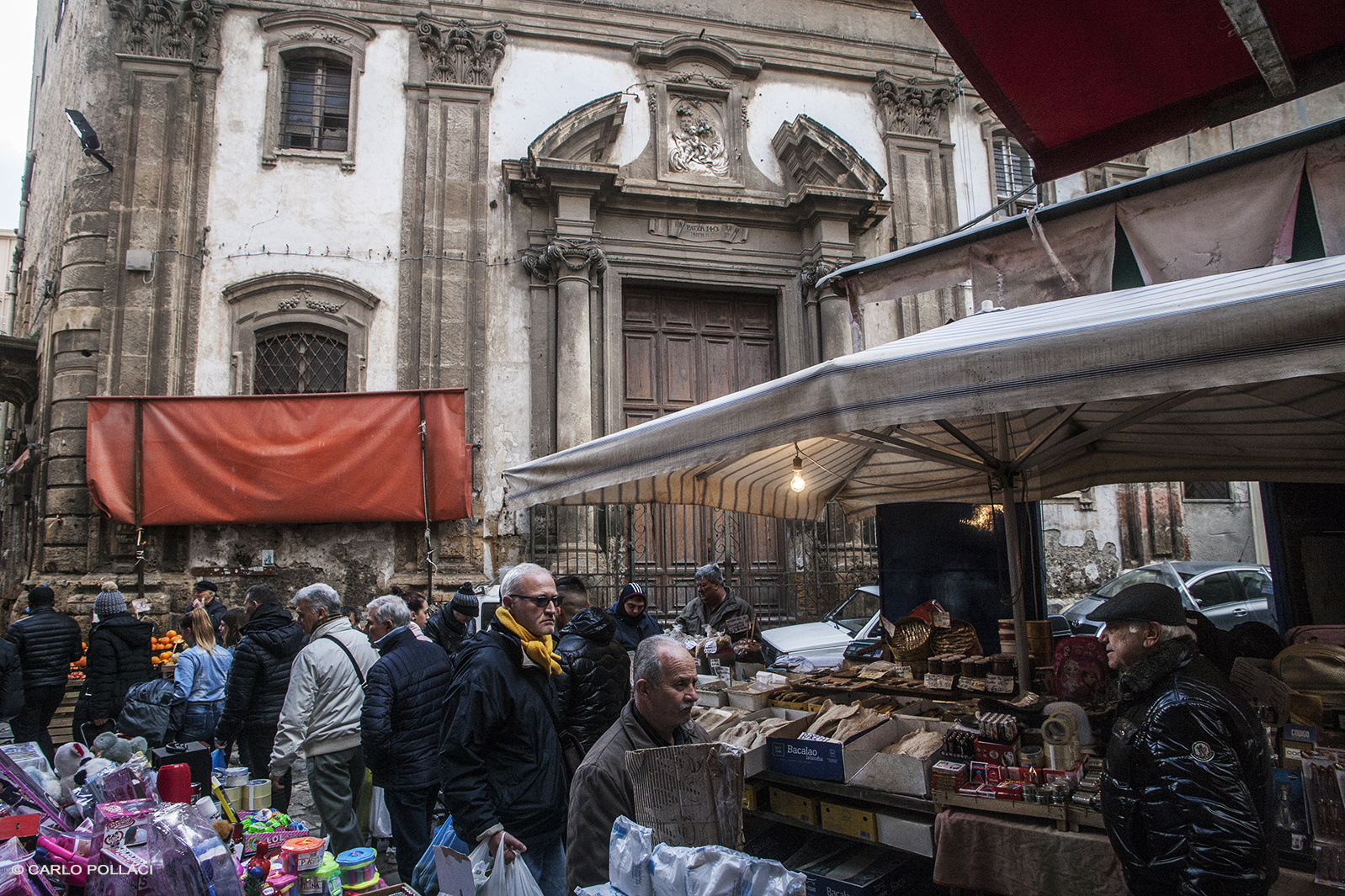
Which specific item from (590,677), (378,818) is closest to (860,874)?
(590,677)

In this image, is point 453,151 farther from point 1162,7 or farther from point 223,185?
point 1162,7

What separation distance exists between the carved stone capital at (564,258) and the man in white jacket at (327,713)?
6.74m

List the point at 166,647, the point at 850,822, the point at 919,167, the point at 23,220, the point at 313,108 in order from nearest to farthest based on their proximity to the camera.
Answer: the point at 850,822 < the point at 166,647 < the point at 313,108 < the point at 919,167 < the point at 23,220

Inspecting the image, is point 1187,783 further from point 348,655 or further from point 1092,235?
point 348,655

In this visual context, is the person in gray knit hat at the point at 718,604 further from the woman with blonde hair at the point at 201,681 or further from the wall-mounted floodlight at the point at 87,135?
the wall-mounted floodlight at the point at 87,135

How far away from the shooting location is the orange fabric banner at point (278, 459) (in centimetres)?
980

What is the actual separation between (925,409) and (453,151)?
984cm

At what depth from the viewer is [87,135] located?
10141mm

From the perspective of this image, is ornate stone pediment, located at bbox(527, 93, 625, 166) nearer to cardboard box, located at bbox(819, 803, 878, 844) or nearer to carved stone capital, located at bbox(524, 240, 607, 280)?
carved stone capital, located at bbox(524, 240, 607, 280)

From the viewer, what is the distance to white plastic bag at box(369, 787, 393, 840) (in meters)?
5.69

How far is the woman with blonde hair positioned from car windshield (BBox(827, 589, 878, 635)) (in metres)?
6.57

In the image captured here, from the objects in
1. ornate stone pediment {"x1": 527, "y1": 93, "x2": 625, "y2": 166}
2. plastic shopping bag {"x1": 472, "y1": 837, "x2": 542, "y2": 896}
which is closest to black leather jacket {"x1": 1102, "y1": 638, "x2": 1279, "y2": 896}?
plastic shopping bag {"x1": 472, "y1": 837, "x2": 542, "y2": 896}

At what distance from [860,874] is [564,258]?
8.68 m

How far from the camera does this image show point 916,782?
3.77 metres
